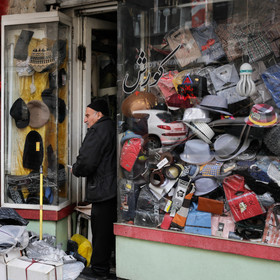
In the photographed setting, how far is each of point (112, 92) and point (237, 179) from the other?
2549mm

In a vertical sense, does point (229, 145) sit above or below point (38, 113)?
below

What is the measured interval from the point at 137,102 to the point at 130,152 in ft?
1.72

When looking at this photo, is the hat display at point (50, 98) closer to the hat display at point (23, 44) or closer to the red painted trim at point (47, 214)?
the hat display at point (23, 44)

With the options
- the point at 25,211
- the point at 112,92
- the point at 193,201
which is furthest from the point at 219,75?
the point at 25,211

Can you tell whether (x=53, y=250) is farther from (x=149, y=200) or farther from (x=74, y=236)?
(x=149, y=200)

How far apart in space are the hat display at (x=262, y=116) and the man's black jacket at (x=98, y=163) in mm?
1488

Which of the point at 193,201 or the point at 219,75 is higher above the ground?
the point at 219,75

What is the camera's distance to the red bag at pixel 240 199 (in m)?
3.41

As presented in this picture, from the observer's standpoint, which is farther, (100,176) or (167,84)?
(100,176)

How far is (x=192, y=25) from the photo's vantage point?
387 cm

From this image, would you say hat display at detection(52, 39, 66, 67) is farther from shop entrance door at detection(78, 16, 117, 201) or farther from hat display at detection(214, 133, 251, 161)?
hat display at detection(214, 133, 251, 161)

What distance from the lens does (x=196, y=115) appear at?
3.70 m

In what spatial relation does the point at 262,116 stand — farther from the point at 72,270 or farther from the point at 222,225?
the point at 72,270

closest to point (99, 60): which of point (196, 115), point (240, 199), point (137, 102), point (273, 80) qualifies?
point (137, 102)
